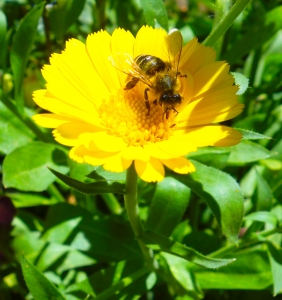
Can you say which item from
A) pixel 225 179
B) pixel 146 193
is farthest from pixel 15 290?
pixel 225 179

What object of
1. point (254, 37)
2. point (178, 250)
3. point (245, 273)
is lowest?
point (245, 273)

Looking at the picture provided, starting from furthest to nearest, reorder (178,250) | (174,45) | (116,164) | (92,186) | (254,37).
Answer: (254,37) < (174,45) < (178,250) < (92,186) < (116,164)

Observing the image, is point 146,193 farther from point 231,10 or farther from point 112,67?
point 231,10

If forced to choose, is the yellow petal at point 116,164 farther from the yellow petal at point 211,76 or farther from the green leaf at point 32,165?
the green leaf at point 32,165

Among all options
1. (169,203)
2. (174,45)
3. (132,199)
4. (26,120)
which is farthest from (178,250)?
(26,120)

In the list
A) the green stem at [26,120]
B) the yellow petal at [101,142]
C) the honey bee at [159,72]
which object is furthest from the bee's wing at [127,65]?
the green stem at [26,120]

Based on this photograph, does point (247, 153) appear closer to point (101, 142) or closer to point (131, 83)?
point (131, 83)
